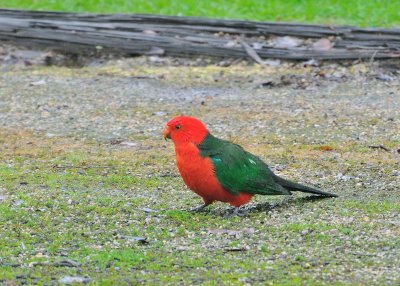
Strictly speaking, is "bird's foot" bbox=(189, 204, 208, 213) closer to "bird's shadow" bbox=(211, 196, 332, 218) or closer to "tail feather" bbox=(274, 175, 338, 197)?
"bird's shadow" bbox=(211, 196, 332, 218)

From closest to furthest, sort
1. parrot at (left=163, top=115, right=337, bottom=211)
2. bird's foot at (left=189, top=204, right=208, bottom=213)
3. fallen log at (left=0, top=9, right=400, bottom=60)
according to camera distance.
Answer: parrot at (left=163, top=115, right=337, bottom=211) < bird's foot at (left=189, top=204, right=208, bottom=213) < fallen log at (left=0, top=9, right=400, bottom=60)

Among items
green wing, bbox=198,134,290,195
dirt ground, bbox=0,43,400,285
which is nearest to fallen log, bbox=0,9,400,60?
dirt ground, bbox=0,43,400,285

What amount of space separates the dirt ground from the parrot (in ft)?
0.60

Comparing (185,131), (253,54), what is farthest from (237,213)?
(253,54)

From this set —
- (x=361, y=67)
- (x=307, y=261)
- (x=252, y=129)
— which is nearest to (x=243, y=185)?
(x=307, y=261)

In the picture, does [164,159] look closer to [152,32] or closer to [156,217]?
[156,217]

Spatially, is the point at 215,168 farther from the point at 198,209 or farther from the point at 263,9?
the point at 263,9

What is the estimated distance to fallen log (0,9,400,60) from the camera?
39.2 ft

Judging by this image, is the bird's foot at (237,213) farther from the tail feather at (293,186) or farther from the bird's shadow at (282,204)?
the tail feather at (293,186)

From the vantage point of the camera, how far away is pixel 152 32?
40.8 feet

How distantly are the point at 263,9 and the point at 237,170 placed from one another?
7.67 meters

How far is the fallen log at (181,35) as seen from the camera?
471 inches

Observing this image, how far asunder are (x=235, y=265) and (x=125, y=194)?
198 cm

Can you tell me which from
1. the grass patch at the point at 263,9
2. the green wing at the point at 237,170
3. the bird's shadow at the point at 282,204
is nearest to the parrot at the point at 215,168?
the green wing at the point at 237,170
